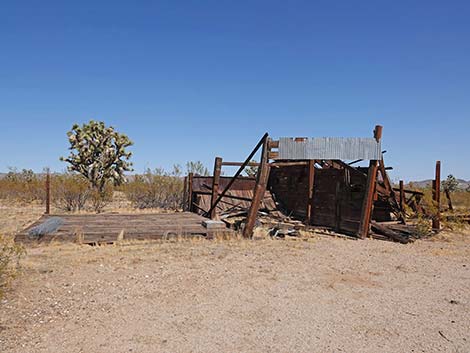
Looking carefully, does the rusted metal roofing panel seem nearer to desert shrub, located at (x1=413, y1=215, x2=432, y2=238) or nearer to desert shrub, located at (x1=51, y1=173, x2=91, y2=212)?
desert shrub, located at (x1=413, y1=215, x2=432, y2=238)

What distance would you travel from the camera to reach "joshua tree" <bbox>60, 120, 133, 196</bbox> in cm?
2805

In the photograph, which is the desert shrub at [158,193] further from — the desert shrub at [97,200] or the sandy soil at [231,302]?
the sandy soil at [231,302]

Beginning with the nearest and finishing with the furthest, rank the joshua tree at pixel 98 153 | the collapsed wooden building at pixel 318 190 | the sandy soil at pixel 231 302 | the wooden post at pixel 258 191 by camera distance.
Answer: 1. the sandy soil at pixel 231 302
2. the wooden post at pixel 258 191
3. the collapsed wooden building at pixel 318 190
4. the joshua tree at pixel 98 153

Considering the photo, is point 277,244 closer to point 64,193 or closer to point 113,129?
point 64,193

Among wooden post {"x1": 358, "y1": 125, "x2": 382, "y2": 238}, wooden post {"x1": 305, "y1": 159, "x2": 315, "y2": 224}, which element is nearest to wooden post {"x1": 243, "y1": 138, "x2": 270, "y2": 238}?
wooden post {"x1": 358, "y1": 125, "x2": 382, "y2": 238}

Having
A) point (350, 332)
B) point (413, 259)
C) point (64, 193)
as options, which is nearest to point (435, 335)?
point (350, 332)

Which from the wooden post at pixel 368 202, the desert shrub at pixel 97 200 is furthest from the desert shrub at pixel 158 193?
the wooden post at pixel 368 202

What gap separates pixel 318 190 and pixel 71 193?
1063cm

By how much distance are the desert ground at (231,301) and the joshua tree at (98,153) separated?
69.1 feet

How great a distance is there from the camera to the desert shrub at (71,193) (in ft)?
55.1

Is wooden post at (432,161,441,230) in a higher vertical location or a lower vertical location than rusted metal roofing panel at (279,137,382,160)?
lower

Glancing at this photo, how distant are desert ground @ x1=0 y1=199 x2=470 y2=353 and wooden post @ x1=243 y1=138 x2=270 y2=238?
4.84 ft

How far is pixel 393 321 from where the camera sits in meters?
4.54

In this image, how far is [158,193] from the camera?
64.8 ft
